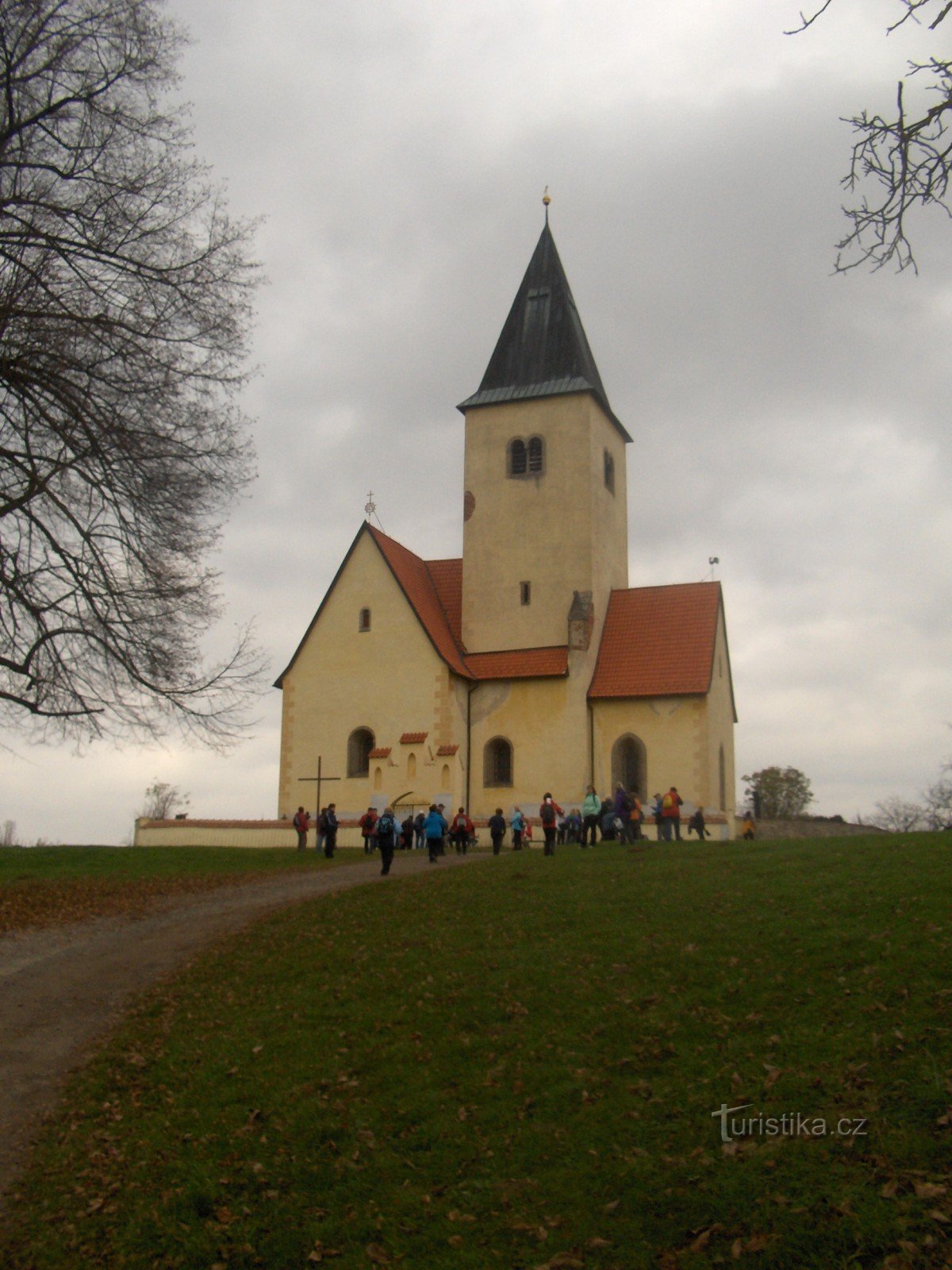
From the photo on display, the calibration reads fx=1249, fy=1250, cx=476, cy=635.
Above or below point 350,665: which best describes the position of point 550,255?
above

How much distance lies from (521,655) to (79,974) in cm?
2458

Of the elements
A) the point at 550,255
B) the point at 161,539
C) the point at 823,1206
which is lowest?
the point at 823,1206

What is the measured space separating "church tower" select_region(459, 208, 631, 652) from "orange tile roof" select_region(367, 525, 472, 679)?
0.88 m

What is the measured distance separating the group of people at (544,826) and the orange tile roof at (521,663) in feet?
18.9

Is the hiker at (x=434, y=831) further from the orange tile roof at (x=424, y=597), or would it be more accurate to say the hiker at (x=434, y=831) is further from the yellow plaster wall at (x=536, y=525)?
the yellow plaster wall at (x=536, y=525)

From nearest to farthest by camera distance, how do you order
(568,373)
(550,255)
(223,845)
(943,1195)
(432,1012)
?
(943,1195)
(432,1012)
(223,845)
(568,373)
(550,255)

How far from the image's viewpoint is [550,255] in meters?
45.5

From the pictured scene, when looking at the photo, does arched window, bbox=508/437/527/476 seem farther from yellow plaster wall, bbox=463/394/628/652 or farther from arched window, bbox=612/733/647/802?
arched window, bbox=612/733/647/802

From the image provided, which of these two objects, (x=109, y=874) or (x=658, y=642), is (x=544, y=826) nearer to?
(x=109, y=874)

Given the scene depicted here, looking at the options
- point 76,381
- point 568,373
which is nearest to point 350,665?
point 568,373

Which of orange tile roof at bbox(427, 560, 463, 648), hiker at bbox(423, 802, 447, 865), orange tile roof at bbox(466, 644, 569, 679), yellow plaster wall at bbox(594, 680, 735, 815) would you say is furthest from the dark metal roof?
hiker at bbox(423, 802, 447, 865)

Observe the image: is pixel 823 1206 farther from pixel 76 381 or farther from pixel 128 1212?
pixel 76 381

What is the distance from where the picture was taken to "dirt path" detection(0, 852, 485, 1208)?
11984 mm

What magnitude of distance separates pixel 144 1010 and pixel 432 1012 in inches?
154
